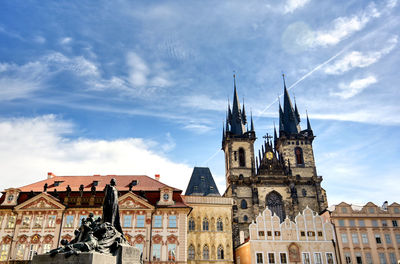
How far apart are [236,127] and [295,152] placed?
39.9 ft

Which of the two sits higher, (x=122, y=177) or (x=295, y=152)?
(x=295, y=152)

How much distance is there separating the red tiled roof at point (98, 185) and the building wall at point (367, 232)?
813 inches

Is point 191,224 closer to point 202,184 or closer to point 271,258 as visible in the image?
point 202,184

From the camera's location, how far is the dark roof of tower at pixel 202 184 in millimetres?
43500

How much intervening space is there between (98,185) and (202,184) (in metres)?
15.4

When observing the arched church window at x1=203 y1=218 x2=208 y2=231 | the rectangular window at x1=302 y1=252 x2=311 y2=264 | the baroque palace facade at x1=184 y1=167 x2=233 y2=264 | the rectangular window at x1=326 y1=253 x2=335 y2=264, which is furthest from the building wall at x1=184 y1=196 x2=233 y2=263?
the rectangular window at x1=326 y1=253 x2=335 y2=264

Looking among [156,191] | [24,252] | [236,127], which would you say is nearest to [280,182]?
[236,127]

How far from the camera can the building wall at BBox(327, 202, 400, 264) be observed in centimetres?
3528

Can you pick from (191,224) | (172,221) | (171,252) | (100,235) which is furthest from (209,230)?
(100,235)

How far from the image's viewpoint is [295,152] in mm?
57094

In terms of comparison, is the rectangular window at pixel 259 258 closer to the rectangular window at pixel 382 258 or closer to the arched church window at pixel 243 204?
the rectangular window at pixel 382 258

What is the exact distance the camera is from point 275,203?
51.8 meters

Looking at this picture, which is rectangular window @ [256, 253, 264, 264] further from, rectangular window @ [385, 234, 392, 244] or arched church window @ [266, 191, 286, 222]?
arched church window @ [266, 191, 286, 222]

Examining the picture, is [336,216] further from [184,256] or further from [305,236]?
[184,256]
